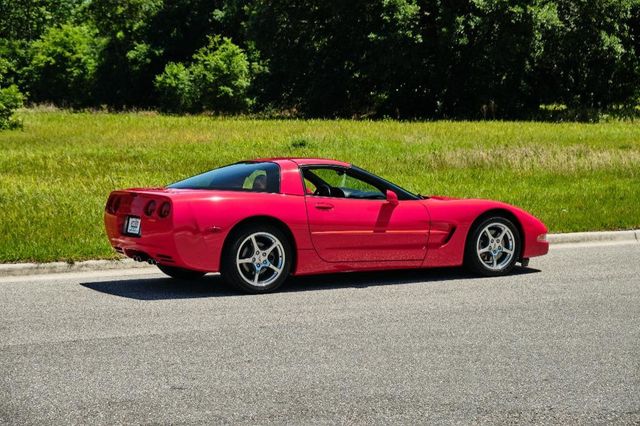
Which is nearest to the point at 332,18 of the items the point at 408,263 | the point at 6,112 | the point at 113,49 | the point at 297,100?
the point at 297,100

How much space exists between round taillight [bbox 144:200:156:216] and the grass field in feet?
7.26

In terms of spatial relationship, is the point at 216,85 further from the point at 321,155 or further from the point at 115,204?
the point at 115,204

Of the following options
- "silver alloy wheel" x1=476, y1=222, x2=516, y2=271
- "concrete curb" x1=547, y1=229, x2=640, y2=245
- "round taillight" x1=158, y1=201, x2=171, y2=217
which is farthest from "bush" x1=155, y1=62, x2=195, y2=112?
"round taillight" x1=158, y1=201, x2=171, y2=217

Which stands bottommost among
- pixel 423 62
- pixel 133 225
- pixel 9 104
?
pixel 133 225

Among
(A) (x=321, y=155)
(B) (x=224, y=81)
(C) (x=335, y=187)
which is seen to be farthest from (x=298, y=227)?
(B) (x=224, y=81)

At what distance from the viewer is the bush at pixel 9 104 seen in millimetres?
34812

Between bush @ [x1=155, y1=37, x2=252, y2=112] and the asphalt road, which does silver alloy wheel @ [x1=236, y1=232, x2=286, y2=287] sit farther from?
bush @ [x1=155, y1=37, x2=252, y2=112]

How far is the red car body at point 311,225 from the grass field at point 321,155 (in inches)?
89.2

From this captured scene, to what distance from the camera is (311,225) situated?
31.2ft

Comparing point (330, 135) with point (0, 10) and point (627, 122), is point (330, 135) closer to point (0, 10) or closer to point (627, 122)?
point (627, 122)

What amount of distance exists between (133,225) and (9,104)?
92.3ft

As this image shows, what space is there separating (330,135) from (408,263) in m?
20.9

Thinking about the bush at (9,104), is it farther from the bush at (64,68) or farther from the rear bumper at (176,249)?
the bush at (64,68)

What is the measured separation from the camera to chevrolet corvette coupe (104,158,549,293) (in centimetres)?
904
